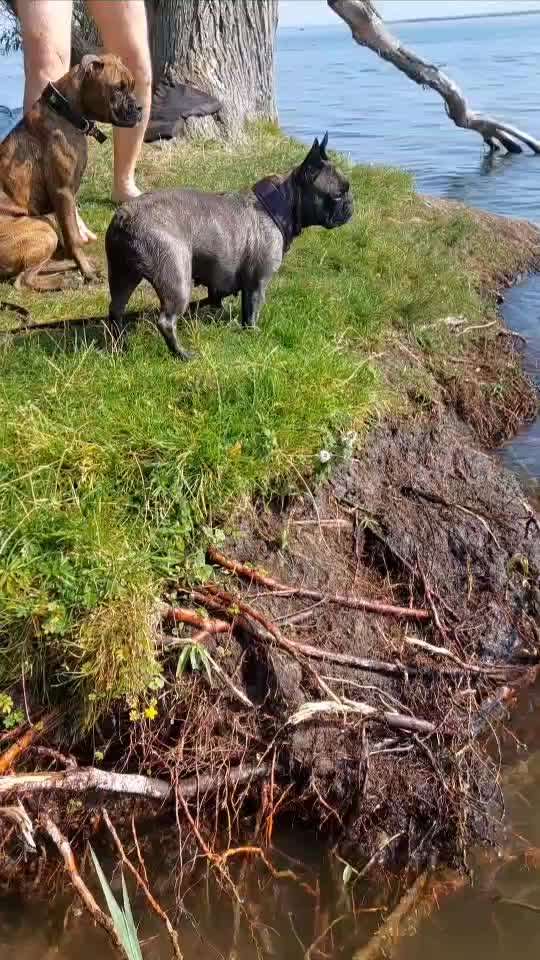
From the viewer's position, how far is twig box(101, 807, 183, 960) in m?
2.67

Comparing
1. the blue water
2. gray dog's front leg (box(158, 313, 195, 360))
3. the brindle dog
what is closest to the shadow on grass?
gray dog's front leg (box(158, 313, 195, 360))

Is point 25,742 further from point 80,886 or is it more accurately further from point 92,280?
point 92,280

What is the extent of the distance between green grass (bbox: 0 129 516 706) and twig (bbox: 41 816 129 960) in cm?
42

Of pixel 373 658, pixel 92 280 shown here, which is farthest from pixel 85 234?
pixel 373 658

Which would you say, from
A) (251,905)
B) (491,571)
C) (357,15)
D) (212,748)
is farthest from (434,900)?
(357,15)

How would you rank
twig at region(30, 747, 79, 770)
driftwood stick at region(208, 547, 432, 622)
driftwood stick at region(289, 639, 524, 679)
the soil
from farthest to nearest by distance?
driftwood stick at region(208, 547, 432, 622) < driftwood stick at region(289, 639, 524, 679) < the soil < twig at region(30, 747, 79, 770)

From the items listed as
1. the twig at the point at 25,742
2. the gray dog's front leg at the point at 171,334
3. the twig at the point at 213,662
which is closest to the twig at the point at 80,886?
the twig at the point at 25,742

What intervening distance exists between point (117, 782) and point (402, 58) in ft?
32.6

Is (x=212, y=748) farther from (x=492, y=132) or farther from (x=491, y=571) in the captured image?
(x=492, y=132)

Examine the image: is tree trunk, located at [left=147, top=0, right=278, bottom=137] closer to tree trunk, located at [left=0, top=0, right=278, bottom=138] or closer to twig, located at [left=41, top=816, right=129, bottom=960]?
tree trunk, located at [left=0, top=0, right=278, bottom=138]

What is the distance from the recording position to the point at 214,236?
4.43 metres

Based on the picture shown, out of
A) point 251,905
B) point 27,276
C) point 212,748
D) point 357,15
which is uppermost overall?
point 357,15

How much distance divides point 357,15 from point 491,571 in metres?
8.46

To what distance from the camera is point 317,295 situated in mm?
5547
